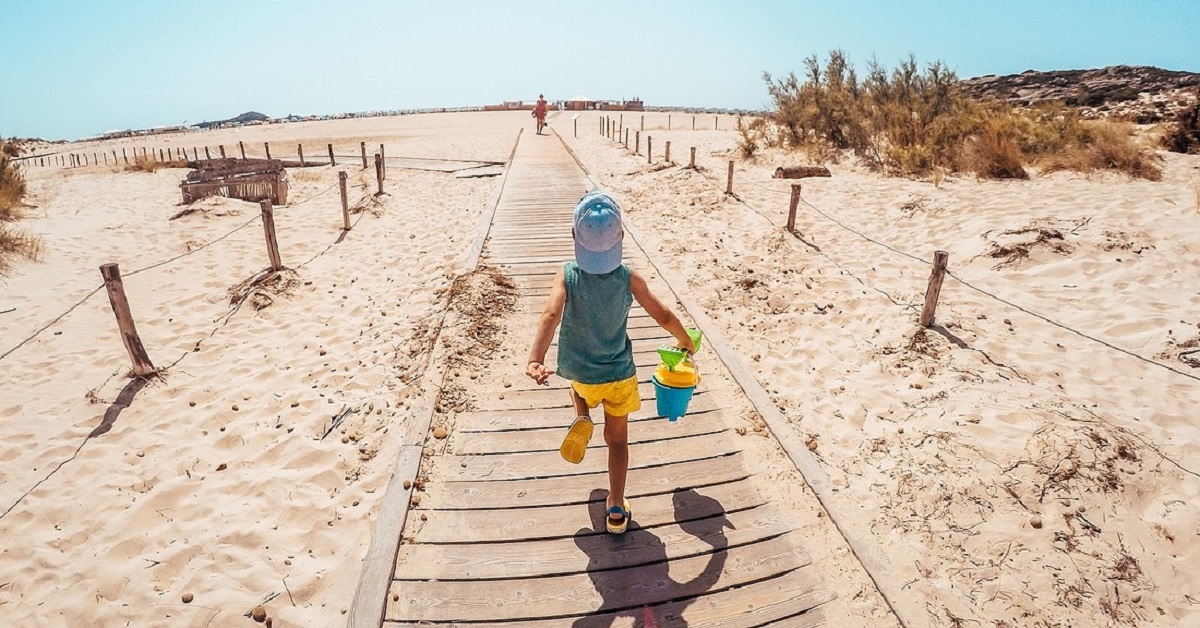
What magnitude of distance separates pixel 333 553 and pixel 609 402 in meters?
1.90

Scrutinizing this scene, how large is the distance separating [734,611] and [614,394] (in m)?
1.26

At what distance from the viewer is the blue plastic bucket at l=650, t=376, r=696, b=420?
3092mm

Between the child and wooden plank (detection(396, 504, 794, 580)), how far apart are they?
501 millimetres

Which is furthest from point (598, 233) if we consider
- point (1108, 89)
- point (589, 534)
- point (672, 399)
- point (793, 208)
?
point (1108, 89)

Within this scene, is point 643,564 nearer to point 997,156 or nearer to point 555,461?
point 555,461

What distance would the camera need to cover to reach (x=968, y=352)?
16.7ft

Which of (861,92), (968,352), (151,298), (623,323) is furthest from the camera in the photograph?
(861,92)

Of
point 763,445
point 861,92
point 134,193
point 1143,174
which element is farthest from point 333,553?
point 861,92

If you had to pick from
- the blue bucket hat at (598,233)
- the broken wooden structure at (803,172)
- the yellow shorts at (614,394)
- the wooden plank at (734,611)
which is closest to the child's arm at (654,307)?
the blue bucket hat at (598,233)

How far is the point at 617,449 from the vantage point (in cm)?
302

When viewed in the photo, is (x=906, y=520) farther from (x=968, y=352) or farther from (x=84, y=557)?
(x=84, y=557)

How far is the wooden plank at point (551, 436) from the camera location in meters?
4.01

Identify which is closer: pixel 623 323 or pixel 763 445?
pixel 623 323

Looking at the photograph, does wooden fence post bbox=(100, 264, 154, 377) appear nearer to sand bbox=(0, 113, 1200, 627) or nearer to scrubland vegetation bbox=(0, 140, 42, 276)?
sand bbox=(0, 113, 1200, 627)
